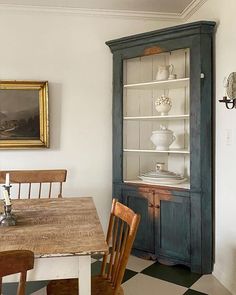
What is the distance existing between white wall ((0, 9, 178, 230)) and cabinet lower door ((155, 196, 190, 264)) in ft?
2.38

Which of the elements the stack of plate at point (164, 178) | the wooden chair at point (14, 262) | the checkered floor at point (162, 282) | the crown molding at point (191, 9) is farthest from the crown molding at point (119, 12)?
the wooden chair at point (14, 262)

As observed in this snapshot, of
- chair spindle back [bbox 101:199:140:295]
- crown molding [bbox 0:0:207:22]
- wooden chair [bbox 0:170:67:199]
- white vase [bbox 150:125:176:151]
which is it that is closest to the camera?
chair spindle back [bbox 101:199:140:295]

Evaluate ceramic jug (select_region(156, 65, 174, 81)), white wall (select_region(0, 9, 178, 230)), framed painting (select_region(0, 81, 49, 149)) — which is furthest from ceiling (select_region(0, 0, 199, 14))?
framed painting (select_region(0, 81, 49, 149))

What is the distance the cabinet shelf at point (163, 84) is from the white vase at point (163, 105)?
14 centimetres

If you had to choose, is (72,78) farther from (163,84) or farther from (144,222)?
(144,222)

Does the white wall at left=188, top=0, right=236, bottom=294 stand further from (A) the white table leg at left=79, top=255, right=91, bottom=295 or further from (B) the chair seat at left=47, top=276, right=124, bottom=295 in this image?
(A) the white table leg at left=79, top=255, right=91, bottom=295

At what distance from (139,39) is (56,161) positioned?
1.45m

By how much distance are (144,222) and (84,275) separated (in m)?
1.78

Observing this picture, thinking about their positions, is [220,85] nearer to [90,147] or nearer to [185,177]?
[185,177]

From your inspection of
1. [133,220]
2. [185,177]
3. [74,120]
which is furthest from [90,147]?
[133,220]

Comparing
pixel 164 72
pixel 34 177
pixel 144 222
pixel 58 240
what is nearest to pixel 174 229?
pixel 144 222

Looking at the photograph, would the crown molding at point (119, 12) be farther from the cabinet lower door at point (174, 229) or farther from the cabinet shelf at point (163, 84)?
the cabinet lower door at point (174, 229)

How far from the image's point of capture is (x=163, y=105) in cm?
320

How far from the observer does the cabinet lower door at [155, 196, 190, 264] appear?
9.52 feet
